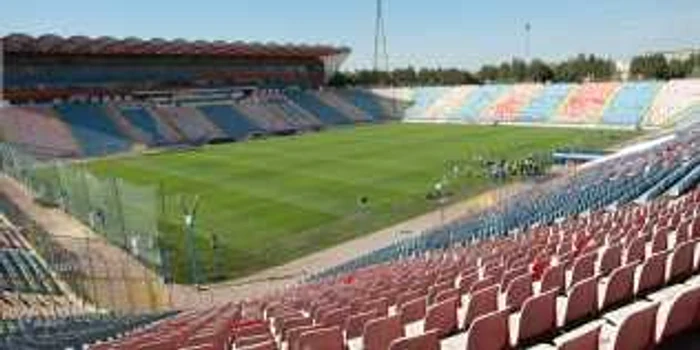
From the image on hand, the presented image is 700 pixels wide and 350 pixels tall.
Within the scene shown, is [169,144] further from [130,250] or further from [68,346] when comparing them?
[68,346]

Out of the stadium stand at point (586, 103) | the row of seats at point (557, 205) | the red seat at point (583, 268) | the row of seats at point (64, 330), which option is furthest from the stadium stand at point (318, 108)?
the red seat at point (583, 268)

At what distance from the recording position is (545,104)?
8094 centimetres

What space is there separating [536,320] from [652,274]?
1.77 m

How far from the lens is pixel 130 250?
1112 inches

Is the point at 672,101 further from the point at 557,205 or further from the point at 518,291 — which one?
the point at 518,291

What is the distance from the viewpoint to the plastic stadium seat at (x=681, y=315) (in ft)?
18.7

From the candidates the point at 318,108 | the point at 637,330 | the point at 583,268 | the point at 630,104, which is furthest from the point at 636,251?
the point at 318,108

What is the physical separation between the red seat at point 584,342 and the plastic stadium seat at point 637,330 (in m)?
0.14

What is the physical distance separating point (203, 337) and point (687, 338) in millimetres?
5365

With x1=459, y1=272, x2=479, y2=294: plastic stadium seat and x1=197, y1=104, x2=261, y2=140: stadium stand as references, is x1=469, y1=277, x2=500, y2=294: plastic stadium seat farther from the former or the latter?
x1=197, y1=104, x2=261, y2=140: stadium stand

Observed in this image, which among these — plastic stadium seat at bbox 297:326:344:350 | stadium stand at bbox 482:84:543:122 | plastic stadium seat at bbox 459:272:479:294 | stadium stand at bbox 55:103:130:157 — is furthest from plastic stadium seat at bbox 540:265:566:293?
stadium stand at bbox 482:84:543:122

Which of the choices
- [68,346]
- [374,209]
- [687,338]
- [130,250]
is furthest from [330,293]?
[374,209]

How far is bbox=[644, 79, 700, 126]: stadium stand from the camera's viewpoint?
227 feet

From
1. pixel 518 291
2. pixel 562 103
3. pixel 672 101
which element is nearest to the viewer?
pixel 518 291
